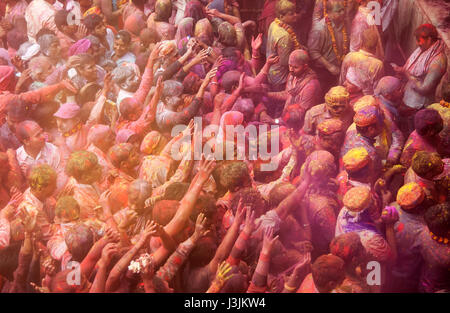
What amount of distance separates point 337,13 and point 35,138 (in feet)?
12.8

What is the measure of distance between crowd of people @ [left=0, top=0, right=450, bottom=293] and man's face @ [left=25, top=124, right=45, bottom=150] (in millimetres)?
25

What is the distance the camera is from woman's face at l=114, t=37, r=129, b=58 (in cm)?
1049

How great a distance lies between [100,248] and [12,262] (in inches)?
45.3

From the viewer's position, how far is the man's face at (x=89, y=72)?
410 inches

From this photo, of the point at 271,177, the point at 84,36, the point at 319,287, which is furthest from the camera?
the point at 84,36

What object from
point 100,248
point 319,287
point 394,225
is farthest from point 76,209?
point 394,225

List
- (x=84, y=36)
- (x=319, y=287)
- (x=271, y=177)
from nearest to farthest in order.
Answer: (x=319, y=287) → (x=271, y=177) → (x=84, y=36)

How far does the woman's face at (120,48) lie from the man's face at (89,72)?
33 cm

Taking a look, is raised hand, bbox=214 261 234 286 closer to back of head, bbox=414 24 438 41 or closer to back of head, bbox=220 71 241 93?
back of head, bbox=220 71 241 93

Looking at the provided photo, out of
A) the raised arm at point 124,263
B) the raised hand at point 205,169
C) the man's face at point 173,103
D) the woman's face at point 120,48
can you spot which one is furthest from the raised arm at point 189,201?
the woman's face at point 120,48

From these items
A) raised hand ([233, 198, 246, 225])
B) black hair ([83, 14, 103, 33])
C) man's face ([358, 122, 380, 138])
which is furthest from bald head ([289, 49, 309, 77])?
black hair ([83, 14, 103, 33])

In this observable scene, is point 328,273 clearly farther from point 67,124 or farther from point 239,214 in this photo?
point 67,124

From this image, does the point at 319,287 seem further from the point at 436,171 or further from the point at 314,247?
the point at 436,171

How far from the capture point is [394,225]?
9.52m
